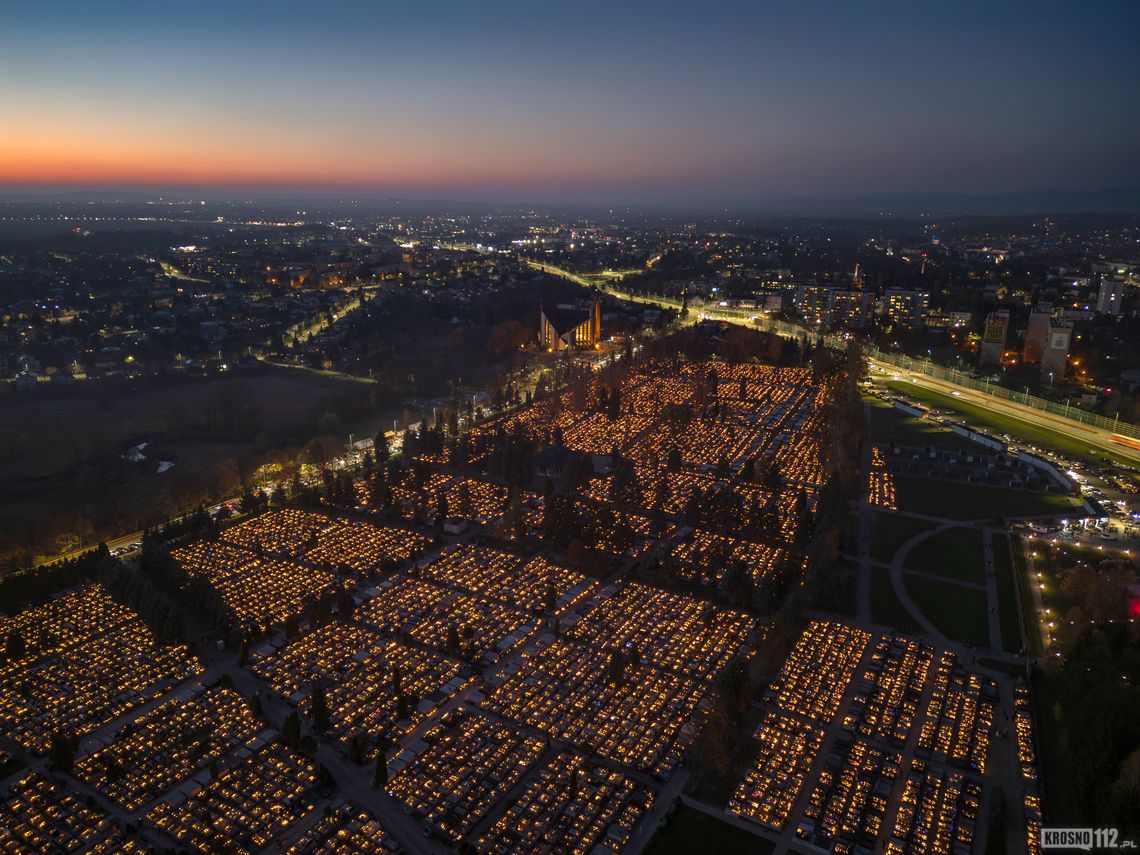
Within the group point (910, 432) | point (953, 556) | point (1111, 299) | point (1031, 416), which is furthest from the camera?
point (1111, 299)

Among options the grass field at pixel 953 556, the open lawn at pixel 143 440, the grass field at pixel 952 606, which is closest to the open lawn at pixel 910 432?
the grass field at pixel 953 556

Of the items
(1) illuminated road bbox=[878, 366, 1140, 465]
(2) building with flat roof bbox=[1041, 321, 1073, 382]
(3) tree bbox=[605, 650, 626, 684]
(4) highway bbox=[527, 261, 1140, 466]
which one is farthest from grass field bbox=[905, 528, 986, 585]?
(2) building with flat roof bbox=[1041, 321, 1073, 382]

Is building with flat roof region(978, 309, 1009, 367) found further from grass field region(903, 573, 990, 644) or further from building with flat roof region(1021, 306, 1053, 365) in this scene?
grass field region(903, 573, 990, 644)

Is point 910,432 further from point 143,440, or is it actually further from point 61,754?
point 143,440

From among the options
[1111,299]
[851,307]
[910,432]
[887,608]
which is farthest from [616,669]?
[1111,299]

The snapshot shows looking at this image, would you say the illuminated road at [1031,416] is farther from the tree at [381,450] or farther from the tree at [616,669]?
the tree at [381,450]

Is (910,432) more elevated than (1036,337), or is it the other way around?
(1036,337)

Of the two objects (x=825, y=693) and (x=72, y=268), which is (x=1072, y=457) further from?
(x=72, y=268)
